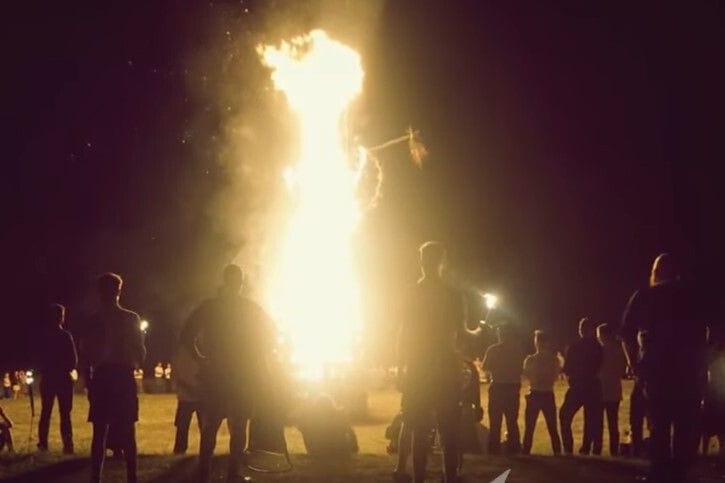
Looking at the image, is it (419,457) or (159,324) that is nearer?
(419,457)

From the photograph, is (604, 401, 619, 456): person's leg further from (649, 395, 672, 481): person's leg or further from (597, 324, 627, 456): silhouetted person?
(649, 395, 672, 481): person's leg

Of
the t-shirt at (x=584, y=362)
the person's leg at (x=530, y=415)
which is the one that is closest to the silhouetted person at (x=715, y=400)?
the t-shirt at (x=584, y=362)

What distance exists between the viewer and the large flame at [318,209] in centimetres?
1844

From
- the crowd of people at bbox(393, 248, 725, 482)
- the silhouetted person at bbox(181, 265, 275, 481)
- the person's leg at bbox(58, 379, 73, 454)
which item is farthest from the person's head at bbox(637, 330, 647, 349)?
the person's leg at bbox(58, 379, 73, 454)

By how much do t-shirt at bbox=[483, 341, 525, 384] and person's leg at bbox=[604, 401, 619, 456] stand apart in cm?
192

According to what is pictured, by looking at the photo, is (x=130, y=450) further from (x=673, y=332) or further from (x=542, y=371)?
(x=542, y=371)

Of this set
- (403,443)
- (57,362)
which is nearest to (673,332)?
(403,443)

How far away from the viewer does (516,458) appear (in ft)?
38.8

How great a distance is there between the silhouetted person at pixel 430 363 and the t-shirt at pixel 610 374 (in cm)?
666

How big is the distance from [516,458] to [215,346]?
5049 millimetres

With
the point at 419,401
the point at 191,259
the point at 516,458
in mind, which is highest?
the point at 191,259

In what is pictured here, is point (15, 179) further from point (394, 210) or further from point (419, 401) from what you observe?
point (419, 401)

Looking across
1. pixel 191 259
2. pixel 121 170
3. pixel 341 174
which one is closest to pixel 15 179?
pixel 121 170

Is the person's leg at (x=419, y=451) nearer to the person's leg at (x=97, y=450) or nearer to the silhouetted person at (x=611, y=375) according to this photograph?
the person's leg at (x=97, y=450)
